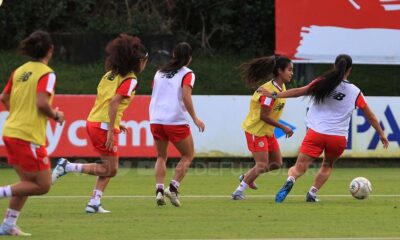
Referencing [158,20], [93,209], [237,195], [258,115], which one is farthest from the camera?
[158,20]

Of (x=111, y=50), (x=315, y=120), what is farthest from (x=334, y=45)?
(x=111, y=50)

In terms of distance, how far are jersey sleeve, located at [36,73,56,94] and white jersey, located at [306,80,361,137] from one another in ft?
16.3

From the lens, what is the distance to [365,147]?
21641mm

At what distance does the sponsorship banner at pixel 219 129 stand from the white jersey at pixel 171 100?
7.90m

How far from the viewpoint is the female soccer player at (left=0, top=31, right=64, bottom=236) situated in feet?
31.6

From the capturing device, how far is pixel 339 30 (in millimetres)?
23953

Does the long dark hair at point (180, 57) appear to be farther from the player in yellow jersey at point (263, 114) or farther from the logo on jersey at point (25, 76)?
the logo on jersey at point (25, 76)

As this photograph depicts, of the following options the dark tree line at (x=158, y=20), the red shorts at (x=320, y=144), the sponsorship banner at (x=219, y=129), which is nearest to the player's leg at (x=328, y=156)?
the red shorts at (x=320, y=144)

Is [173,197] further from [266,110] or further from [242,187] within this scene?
[266,110]

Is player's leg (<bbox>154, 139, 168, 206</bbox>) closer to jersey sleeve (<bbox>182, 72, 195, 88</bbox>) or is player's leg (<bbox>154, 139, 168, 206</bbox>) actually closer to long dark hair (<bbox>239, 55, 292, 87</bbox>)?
jersey sleeve (<bbox>182, 72, 195, 88</bbox>)

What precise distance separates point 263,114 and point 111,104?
116 inches

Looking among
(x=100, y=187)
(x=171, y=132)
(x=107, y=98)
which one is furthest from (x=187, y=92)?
→ (x=100, y=187)

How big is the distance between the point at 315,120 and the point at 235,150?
311 inches

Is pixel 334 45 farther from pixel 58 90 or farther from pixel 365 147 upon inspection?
pixel 58 90
